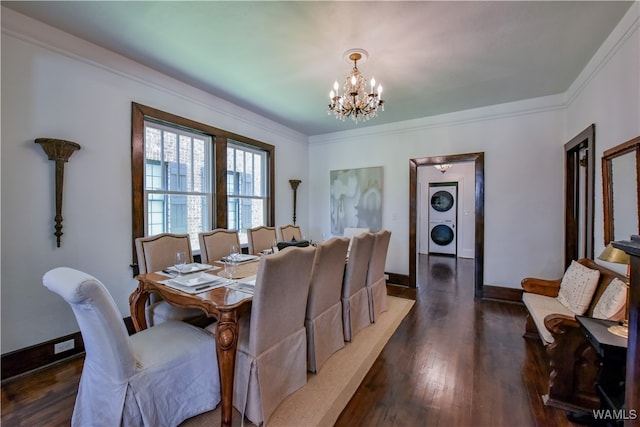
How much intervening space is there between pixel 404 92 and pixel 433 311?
283cm

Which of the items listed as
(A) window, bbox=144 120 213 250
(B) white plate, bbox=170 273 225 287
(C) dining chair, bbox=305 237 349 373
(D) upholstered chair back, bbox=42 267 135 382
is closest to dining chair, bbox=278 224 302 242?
(A) window, bbox=144 120 213 250

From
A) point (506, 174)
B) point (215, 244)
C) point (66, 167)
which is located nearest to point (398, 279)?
point (506, 174)

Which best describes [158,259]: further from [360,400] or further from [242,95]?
[242,95]

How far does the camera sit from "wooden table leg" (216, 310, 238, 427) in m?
1.59

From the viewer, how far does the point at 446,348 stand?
2.59 metres

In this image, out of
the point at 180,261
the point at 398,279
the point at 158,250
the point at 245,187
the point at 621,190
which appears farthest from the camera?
the point at 398,279

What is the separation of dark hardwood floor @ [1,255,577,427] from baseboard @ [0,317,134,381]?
75 millimetres

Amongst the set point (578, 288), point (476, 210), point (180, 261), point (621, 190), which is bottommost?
point (578, 288)

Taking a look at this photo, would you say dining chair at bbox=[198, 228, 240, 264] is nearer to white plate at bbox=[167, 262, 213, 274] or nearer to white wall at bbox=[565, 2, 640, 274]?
white plate at bbox=[167, 262, 213, 274]

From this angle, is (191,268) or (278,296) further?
(191,268)

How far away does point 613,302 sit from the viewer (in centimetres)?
189

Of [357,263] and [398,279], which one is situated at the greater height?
[357,263]

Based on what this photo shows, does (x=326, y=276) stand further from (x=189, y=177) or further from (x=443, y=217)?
(x=443, y=217)

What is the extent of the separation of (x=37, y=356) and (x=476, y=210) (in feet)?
17.0
